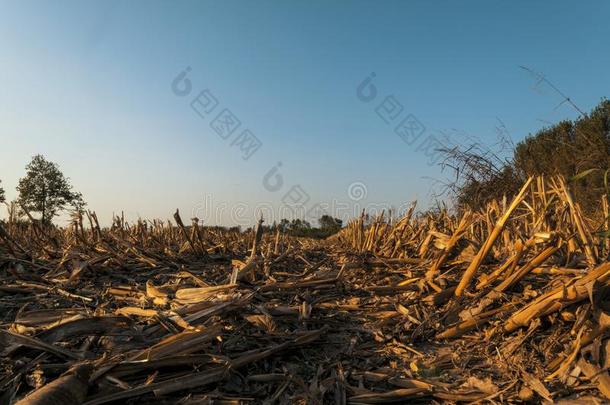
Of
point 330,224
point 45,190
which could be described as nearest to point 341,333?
point 330,224

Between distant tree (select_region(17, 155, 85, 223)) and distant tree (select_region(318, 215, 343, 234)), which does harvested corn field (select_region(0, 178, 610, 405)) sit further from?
distant tree (select_region(17, 155, 85, 223))

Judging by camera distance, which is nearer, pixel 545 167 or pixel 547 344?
pixel 547 344

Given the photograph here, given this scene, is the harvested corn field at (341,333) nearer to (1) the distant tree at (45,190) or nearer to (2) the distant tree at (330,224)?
(2) the distant tree at (330,224)

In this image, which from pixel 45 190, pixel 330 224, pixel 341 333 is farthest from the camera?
pixel 45 190

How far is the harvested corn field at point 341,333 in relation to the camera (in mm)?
1747

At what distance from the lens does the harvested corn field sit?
1747 millimetres

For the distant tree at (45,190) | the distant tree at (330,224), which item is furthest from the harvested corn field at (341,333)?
the distant tree at (45,190)

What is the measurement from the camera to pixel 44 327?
218cm

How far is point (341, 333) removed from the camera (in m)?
2.46

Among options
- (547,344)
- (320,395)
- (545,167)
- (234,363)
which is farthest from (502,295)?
(545,167)

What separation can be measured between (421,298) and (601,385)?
3.79 ft

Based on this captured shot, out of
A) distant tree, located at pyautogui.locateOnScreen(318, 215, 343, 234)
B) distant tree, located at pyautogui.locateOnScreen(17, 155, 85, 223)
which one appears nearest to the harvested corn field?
distant tree, located at pyautogui.locateOnScreen(318, 215, 343, 234)

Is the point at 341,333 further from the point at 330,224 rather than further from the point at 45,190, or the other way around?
the point at 45,190

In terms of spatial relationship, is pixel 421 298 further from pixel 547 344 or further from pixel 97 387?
pixel 97 387
